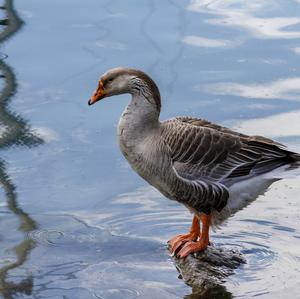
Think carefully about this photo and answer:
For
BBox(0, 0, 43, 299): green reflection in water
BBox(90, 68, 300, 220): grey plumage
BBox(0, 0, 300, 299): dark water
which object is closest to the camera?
BBox(0, 0, 43, 299): green reflection in water

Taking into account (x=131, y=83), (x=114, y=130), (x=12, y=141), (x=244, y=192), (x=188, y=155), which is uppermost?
(x=131, y=83)

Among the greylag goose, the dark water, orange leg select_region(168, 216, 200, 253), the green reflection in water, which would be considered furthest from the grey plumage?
the green reflection in water

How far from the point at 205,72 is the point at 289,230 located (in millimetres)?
2876

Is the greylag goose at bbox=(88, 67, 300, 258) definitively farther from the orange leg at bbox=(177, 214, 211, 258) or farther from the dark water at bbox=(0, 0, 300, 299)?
the dark water at bbox=(0, 0, 300, 299)

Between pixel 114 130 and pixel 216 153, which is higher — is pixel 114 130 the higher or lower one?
the lower one

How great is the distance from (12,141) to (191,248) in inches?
87.1

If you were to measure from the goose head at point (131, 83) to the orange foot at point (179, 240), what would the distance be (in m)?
0.84

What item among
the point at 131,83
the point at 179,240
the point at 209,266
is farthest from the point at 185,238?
the point at 131,83

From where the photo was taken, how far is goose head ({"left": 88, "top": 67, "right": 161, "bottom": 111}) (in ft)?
20.0

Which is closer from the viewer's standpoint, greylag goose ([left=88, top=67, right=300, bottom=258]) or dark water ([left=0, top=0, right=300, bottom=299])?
dark water ([left=0, top=0, right=300, bottom=299])

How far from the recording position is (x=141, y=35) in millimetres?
9656

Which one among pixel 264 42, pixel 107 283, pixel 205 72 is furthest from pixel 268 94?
pixel 107 283

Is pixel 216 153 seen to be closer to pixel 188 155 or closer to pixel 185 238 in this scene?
pixel 188 155

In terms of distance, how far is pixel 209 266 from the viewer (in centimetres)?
601
